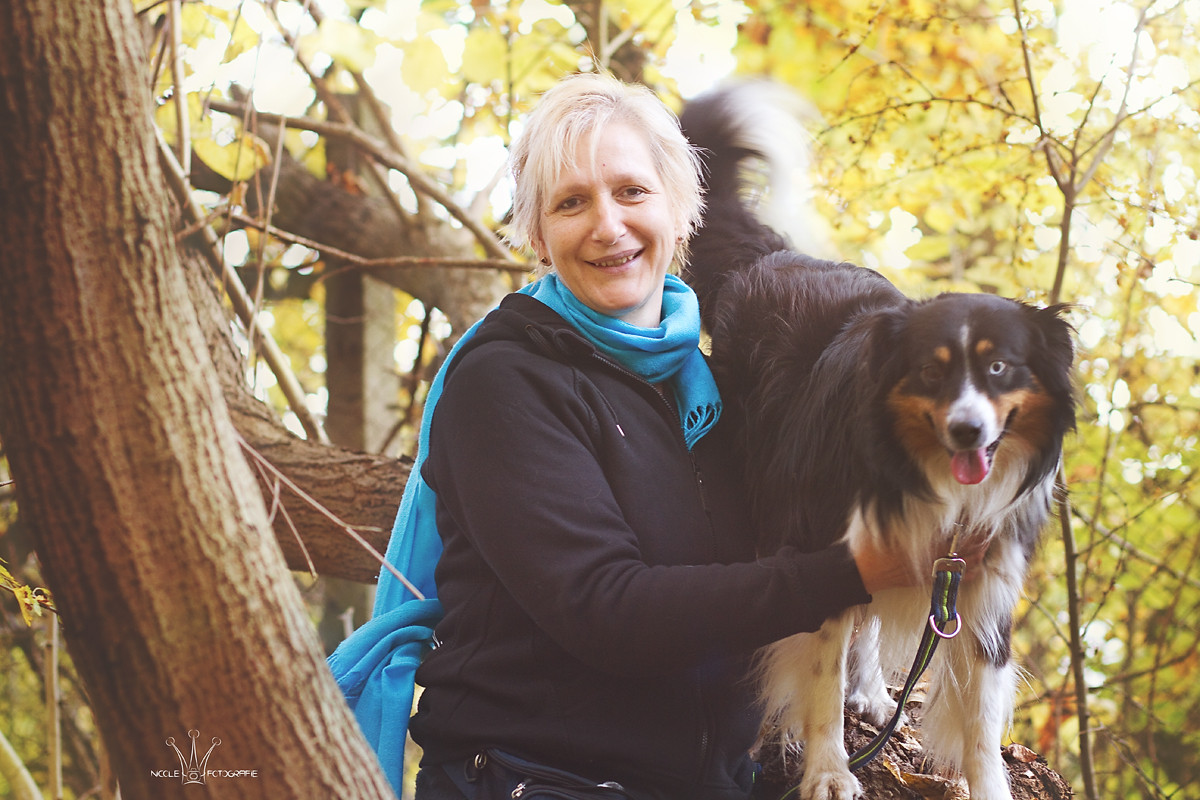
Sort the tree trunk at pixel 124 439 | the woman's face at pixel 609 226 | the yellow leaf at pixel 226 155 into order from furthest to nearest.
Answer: the yellow leaf at pixel 226 155, the woman's face at pixel 609 226, the tree trunk at pixel 124 439

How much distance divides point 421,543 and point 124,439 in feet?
3.17

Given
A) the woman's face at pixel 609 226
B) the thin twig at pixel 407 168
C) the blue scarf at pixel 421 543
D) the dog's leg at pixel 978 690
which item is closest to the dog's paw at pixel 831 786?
the dog's leg at pixel 978 690

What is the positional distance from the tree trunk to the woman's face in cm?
90

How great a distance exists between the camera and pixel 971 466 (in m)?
1.76

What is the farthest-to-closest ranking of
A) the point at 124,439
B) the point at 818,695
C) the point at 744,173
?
1. the point at 744,173
2. the point at 818,695
3. the point at 124,439

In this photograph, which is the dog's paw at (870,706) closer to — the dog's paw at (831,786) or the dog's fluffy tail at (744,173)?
the dog's paw at (831,786)

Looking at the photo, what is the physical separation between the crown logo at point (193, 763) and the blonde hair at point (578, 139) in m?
1.22

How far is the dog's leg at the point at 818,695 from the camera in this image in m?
2.04

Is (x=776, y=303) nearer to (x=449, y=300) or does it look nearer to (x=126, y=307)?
(x=126, y=307)

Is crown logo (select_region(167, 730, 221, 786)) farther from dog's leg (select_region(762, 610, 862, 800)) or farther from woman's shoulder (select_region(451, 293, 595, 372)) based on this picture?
dog's leg (select_region(762, 610, 862, 800))

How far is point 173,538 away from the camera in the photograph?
1.14m

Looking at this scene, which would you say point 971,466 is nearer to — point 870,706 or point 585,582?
point 585,582

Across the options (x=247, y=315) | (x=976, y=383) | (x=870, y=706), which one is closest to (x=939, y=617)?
(x=976, y=383)

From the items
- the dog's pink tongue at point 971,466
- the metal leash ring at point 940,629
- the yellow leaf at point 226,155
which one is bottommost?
the metal leash ring at point 940,629
